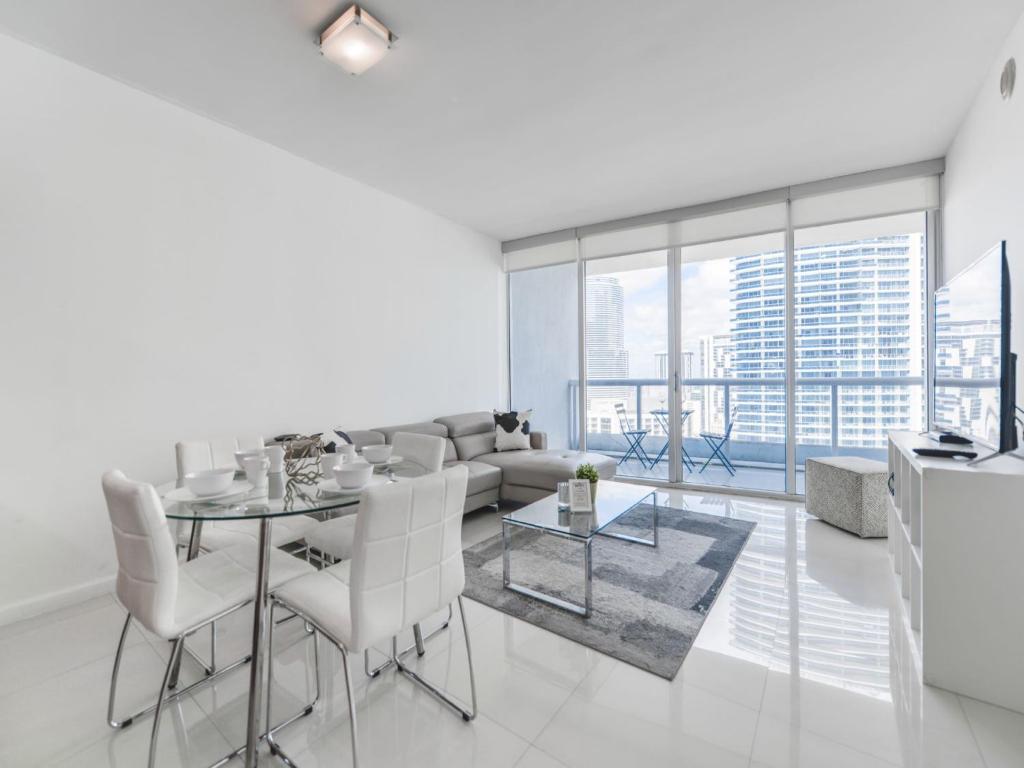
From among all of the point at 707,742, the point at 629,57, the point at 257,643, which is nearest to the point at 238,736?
the point at 257,643

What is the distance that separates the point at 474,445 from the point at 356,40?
3248 mm

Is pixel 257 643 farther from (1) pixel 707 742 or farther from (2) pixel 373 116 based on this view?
(2) pixel 373 116

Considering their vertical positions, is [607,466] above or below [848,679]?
above

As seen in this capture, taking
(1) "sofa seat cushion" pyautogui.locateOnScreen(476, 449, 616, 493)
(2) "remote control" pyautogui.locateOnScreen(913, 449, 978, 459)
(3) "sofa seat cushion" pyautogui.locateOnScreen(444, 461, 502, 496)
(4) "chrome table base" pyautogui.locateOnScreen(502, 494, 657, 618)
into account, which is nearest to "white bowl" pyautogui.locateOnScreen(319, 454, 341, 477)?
(4) "chrome table base" pyautogui.locateOnScreen(502, 494, 657, 618)

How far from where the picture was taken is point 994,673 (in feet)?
5.36

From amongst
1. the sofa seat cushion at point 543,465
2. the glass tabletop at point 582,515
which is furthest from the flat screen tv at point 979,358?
the sofa seat cushion at point 543,465

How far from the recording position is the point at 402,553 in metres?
1.36

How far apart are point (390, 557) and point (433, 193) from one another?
3697mm

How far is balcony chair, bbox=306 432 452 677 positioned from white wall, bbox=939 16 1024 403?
2881 millimetres

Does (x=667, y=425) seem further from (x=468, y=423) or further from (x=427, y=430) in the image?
(x=427, y=430)

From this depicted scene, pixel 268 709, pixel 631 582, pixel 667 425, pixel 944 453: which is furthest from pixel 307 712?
pixel 667 425

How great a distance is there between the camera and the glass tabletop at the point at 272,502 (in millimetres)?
1394

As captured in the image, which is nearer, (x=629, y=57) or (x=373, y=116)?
(x=629, y=57)

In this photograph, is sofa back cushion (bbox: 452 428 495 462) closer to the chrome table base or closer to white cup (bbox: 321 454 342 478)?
the chrome table base
